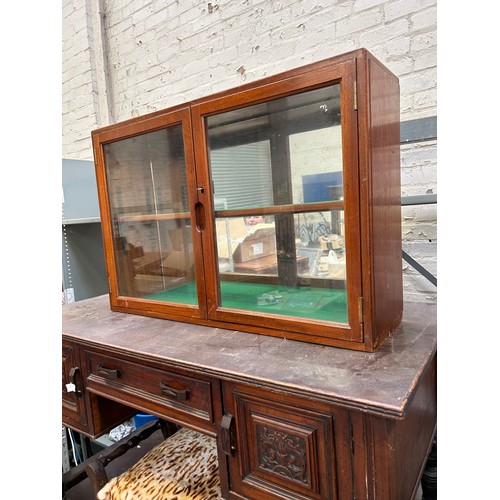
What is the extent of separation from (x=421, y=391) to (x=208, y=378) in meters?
0.48

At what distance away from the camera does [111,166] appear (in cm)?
130

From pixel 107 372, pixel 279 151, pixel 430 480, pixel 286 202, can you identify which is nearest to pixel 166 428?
pixel 107 372

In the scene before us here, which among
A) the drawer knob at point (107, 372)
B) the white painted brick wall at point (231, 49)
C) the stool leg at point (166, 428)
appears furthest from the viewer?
the stool leg at point (166, 428)

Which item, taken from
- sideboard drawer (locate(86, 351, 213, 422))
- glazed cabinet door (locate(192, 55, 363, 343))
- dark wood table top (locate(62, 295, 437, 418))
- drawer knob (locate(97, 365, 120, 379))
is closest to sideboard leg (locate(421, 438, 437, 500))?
dark wood table top (locate(62, 295, 437, 418))

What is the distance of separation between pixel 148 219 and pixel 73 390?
60 cm

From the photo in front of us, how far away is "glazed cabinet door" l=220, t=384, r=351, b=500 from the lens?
0.73m

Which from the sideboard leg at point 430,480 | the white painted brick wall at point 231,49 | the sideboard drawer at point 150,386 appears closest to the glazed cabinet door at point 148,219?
the sideboard drawer at point 150,386

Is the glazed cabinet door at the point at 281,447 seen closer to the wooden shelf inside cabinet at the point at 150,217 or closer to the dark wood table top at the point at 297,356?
the dark wood table top at the point at 297,356

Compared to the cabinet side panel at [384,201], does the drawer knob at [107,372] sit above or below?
below

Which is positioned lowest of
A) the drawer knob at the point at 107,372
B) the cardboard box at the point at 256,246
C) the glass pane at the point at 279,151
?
the drawer knob at the point at 107,372

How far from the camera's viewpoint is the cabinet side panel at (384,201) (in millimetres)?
825
